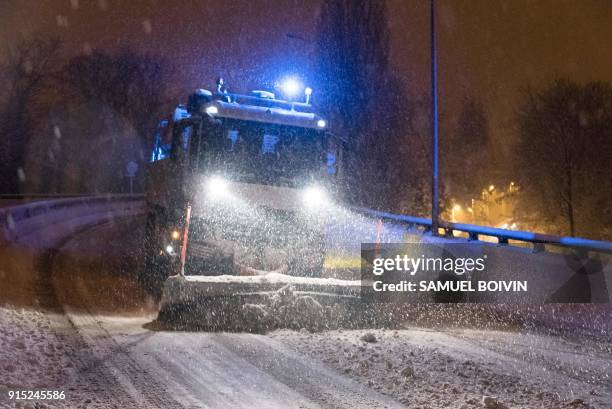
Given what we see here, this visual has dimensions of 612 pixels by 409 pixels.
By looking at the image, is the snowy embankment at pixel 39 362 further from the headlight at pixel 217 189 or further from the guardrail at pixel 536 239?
the guardrail at pixel 536 239

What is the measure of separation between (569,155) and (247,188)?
29.9m

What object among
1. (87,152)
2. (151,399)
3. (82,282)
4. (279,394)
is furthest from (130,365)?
(87,152)

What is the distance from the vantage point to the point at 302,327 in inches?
322

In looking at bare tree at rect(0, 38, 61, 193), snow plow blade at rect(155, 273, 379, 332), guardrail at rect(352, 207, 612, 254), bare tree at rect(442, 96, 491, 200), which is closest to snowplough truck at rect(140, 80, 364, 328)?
snow plow blade at rect(155, 273, 379, 332)

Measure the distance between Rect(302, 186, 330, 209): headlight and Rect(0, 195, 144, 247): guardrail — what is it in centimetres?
1072

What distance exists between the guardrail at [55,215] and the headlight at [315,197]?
35.2 feet

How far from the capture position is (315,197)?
33.5 ft

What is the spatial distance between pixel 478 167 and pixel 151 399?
3775cm

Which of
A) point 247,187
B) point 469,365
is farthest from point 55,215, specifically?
point 469,365

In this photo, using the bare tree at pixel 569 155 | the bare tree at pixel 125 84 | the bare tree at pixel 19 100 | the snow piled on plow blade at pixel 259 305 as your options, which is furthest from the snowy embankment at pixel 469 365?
the bare tree at pixel 125 84

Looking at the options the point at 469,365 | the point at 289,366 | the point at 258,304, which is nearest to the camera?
the point at 289,366

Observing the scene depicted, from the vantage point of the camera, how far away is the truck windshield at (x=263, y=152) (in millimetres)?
9875

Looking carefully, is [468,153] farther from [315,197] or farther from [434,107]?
[315,197]

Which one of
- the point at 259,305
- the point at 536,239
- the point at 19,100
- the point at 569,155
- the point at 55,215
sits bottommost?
the point at 259,305
